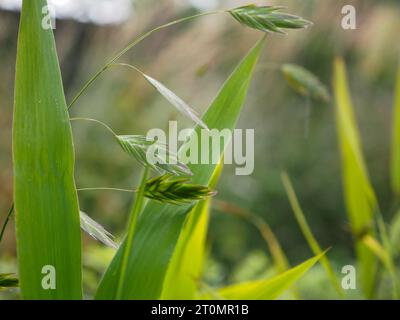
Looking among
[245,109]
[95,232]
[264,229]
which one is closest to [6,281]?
[95,232]

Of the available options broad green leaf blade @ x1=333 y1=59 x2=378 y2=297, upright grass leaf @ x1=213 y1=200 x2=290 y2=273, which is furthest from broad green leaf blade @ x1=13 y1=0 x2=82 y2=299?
broad green leaf blade @ x1=333 y1=59 x2=378 y2=297

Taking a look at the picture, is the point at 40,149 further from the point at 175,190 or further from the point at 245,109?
the point at 245,109

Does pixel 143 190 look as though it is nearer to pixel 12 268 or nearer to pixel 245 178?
pixel 12 268

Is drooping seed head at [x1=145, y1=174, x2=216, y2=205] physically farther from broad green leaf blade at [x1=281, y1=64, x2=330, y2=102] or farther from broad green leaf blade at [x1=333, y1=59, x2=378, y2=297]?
broad green leaf blade at [x1=333, y1=59, x2=378, y2=297]
